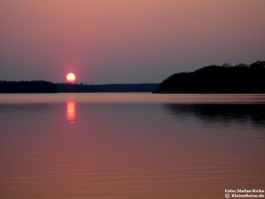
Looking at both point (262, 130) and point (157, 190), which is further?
point (262, 130)

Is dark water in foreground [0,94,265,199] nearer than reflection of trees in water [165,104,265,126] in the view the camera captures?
Yes

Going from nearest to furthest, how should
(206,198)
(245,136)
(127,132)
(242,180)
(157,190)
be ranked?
(206,198) < (157,190) < (242,180) < (245,136) < (127,132)

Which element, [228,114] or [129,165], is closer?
[129,165]

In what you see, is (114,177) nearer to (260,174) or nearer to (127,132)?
(260,174)

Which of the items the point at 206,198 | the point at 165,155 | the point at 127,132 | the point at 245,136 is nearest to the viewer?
the point at 206,198

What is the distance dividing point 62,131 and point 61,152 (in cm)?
1336

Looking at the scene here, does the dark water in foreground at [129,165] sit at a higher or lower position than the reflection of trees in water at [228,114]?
lower

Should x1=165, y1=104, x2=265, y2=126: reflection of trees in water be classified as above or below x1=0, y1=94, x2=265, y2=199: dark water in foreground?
above

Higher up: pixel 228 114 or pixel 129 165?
pixel 228 114

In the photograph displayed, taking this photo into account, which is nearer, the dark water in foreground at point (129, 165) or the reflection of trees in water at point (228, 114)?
the dark water in foreground at point (129, 165)

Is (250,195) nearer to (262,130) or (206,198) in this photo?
(206,198)

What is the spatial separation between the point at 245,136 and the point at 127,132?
30.3 ft

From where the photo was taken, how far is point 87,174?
18.5 m

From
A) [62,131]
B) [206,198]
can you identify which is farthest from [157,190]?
[62,131]
